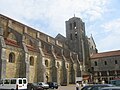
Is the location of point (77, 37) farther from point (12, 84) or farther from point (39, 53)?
point (12, 84)

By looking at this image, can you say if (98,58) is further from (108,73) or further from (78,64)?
(78,64)

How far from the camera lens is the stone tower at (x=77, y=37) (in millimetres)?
62297

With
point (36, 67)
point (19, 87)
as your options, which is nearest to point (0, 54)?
point (19, 87)

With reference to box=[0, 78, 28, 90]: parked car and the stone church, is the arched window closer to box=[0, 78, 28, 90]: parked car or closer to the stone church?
the stone church

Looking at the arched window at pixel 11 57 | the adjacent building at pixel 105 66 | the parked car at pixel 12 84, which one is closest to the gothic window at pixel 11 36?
the arched window at pixel 11 57

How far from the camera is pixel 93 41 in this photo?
72.9m

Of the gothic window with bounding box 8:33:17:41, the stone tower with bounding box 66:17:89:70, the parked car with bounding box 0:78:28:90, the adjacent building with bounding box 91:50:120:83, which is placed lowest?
the parked car with bounding box 0:78:28:90

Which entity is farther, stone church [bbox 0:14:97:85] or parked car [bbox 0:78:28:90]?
stone church [bbox 0:14:97:85]

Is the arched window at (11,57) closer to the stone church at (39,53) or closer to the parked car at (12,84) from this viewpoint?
the stone church at (39,53)

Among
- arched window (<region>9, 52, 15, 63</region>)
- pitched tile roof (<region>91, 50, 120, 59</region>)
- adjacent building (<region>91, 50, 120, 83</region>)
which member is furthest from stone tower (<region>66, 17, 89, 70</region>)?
arched window (<region>9, 52, 15, 63</region>)

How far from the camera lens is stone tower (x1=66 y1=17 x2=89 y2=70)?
62.3 m

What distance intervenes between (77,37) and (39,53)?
27.6 metres

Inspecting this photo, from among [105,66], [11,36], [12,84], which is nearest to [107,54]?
[105,66]

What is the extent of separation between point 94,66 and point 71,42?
10387mm
